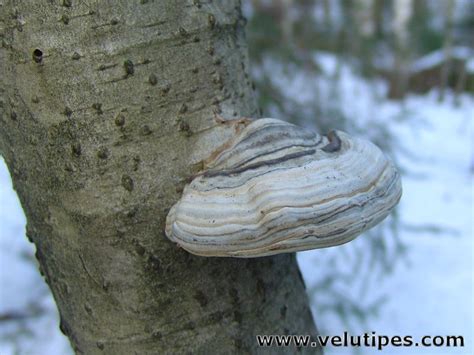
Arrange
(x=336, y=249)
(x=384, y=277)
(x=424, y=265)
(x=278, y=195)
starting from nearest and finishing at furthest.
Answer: (x=278, y=195) → (x=336, y=249) → (x=384, y=277) → (x=424, y=265)

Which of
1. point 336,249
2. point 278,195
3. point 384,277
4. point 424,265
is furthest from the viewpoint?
point 424,265

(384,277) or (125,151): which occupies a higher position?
(125,151)

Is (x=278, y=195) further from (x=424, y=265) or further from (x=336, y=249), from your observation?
(x=424, y=265)

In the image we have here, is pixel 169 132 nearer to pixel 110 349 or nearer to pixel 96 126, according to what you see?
pixel 96 126

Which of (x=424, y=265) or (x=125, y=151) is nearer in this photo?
(x=125, y=151)

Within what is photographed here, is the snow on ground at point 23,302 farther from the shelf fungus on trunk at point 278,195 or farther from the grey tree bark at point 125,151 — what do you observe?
the shelf fungus on trunk at point 278,195

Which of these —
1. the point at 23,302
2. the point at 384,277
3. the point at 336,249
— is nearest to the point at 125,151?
the point at 336,249

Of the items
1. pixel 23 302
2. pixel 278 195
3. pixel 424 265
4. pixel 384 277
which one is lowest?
pixel 424 265
